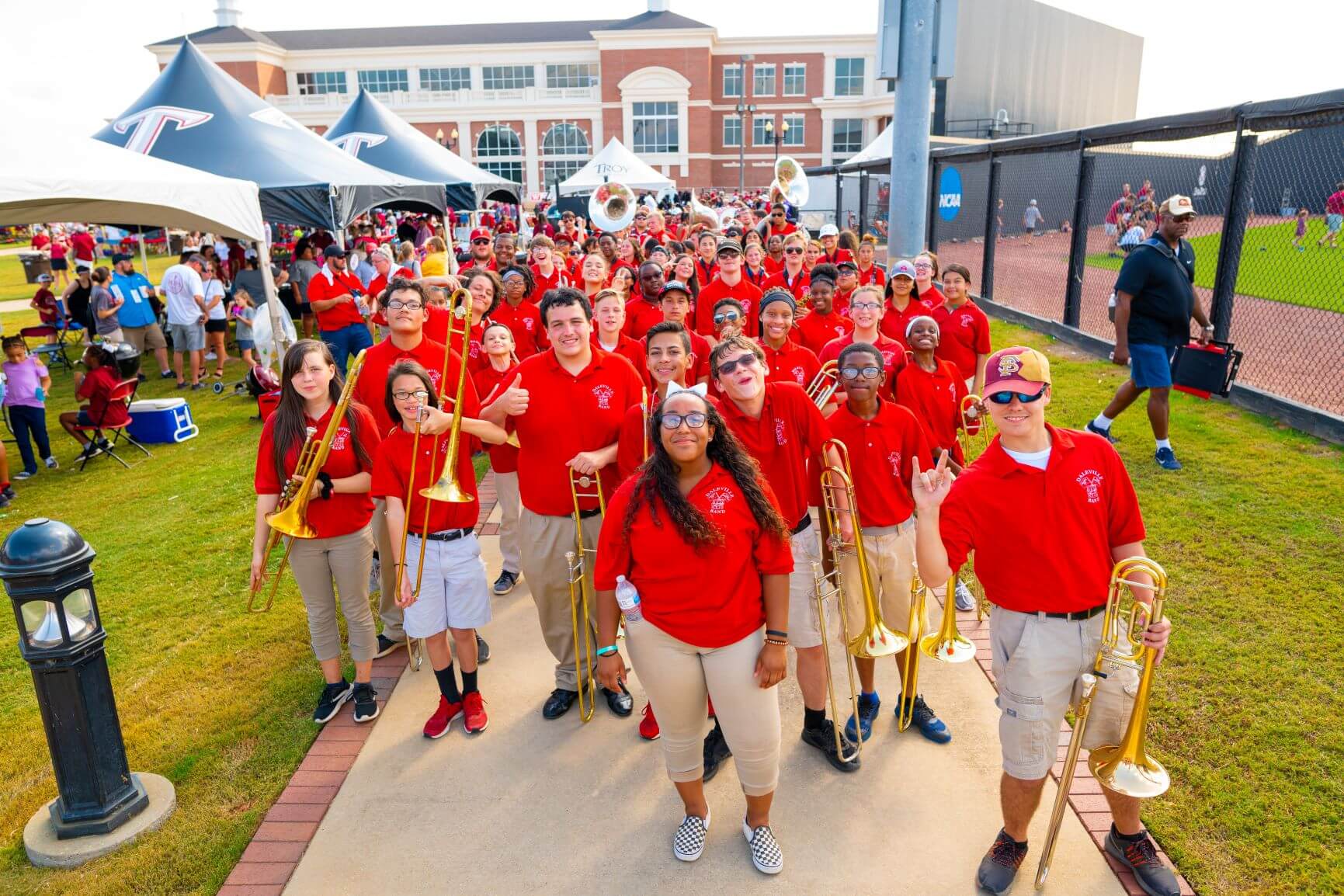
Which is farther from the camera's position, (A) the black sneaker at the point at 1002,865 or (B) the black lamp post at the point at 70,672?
(B) the black lamp post at the point at 70,672

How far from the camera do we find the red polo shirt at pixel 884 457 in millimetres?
4137

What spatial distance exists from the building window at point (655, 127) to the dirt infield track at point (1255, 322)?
45424 millimetres

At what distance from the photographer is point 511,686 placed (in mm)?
4969

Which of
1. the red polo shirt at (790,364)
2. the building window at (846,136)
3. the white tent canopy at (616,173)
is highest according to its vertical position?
the building window at (846,136)

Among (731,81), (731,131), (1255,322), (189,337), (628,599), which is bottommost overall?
(1255,322)

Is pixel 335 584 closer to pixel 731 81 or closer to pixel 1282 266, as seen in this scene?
pixel 1282 266

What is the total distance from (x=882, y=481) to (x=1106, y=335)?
10.2 metres

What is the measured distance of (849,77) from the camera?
2724 inches

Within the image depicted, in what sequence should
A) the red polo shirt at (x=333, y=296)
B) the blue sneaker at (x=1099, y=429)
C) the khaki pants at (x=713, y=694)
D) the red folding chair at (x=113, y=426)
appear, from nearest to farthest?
the khaki pants at (x=713, y=694) < the blue sneaker at (x=1099, y=429) < the red polo shirt at (x=333, y=296) < the red folding chair at (x=113, y=426)

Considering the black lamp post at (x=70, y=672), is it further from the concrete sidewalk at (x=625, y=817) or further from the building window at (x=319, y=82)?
the building window at (x=319, y=82)

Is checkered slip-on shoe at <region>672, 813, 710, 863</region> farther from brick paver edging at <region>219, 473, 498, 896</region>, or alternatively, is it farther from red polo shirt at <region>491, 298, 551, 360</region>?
red polo shirt at <region>491, 298, 551, 360</region>

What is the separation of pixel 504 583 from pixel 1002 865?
12.3ft

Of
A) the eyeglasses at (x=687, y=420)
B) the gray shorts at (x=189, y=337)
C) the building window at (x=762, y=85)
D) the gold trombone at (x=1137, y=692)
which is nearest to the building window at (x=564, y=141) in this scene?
the building window at (x=762, y=85)

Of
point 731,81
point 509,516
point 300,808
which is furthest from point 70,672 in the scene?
point 731,81
